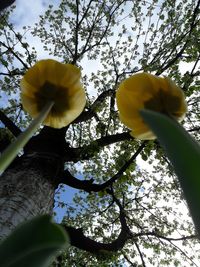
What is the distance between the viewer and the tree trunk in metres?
2.64

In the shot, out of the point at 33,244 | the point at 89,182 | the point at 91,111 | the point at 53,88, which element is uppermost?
the point at 91,111

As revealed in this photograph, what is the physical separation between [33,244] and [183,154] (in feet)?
0.50

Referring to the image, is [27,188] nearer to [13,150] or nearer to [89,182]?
[89,182]

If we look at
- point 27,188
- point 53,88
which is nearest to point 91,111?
point 27,188

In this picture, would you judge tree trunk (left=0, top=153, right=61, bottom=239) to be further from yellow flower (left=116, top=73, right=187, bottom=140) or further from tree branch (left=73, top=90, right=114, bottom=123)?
yellow flower (left=116, top=73, right=187, bottom=140)

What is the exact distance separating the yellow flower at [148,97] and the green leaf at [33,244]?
443 millimetres

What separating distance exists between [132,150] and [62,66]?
462 cm

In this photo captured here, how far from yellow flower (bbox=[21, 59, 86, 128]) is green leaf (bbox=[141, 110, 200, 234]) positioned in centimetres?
38

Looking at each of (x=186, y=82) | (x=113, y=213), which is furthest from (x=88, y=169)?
(x=186, y=82)

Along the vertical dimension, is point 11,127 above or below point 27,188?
above

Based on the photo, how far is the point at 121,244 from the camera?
4.67m

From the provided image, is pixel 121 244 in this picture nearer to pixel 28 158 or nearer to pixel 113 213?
pixel 28 158

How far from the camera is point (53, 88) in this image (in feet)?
2.49

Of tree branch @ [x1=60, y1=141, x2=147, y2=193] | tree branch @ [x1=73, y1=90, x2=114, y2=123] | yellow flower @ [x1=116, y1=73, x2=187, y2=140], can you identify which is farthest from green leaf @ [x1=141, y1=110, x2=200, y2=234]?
tree branch @ [x1=73, y1=90, x2=114, y2=123]
